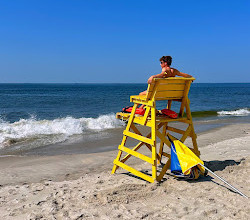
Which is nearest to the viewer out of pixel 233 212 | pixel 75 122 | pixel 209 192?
pixel 233 212

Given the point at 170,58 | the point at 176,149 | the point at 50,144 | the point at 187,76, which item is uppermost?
the point at 170,58

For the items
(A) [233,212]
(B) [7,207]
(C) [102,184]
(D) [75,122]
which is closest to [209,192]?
(A) [233,212]

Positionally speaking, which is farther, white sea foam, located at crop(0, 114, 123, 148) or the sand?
white sea foam, located at crop(0, 114, 123, 148)

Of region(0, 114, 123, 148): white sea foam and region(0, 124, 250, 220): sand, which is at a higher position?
region(0, 124, 250, 220): sand

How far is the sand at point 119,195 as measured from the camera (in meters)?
3.44

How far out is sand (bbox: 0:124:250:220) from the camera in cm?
344

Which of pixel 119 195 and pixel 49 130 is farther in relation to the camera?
pixel 49 130

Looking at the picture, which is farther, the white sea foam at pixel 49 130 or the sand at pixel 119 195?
the white sea foam at pixel 49 130

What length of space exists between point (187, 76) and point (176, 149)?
1325 mm

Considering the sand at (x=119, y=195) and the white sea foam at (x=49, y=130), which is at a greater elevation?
the sand at (x=119, y=195)

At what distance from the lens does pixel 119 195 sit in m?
3.99

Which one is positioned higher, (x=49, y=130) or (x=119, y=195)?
(x=119, y=195)

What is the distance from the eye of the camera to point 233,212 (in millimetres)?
3408

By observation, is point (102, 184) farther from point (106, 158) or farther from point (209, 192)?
point (106, 158)
